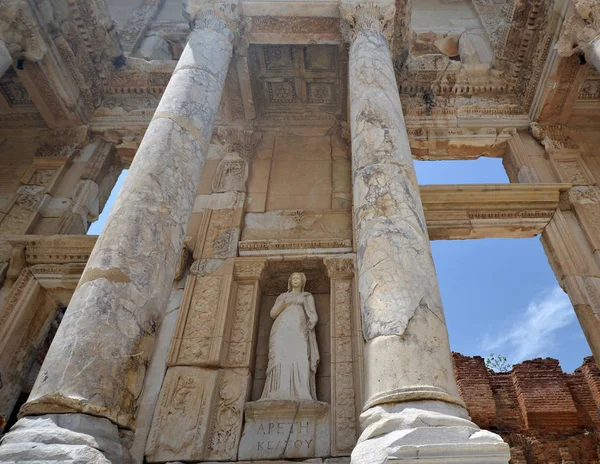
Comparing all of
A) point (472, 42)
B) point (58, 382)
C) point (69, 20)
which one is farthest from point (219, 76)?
point (472, 42)

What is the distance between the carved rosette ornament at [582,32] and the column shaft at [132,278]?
18.7 feet

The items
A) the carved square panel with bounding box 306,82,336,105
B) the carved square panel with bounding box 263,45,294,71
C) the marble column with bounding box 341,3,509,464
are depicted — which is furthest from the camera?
the carved square panel with bounding box 306,82,336,105

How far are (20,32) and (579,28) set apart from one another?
9302 mm

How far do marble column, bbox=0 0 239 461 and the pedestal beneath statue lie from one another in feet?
6.86

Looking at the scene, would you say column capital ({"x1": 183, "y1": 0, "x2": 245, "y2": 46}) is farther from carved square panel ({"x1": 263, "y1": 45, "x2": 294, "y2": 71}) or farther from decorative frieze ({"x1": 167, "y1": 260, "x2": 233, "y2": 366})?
decorative frieze ({"x1": 167, "y1": 260, "x2": 233, "y2": 366})

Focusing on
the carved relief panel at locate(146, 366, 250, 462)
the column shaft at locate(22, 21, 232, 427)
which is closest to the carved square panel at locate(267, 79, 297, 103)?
the column shaft at locate(22, 21, 232, 427)

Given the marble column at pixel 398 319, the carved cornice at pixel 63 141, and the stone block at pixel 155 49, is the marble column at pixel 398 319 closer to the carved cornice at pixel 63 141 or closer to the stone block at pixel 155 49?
the carved cornice at pixel 63 141

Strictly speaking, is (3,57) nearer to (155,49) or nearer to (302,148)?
(155,49)

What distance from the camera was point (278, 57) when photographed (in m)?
10.0

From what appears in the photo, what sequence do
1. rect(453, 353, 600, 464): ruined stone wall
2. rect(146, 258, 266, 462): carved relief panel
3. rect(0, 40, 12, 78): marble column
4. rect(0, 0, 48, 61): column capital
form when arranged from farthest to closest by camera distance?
rect(453, 353, 600, 464): ruined stone wall → rect(0, 0, 48, 61): column capital → rect(0, 40, 12, 78): marble column → rect(146, 258, 266, 462): carved relief panel

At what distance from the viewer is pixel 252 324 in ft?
22.4

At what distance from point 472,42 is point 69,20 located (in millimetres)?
9202

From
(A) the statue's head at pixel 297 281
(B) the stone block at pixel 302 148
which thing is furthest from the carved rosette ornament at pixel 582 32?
(A) the statue's head at pixel 297 281

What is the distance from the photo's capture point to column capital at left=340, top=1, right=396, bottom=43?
7.79 metres
